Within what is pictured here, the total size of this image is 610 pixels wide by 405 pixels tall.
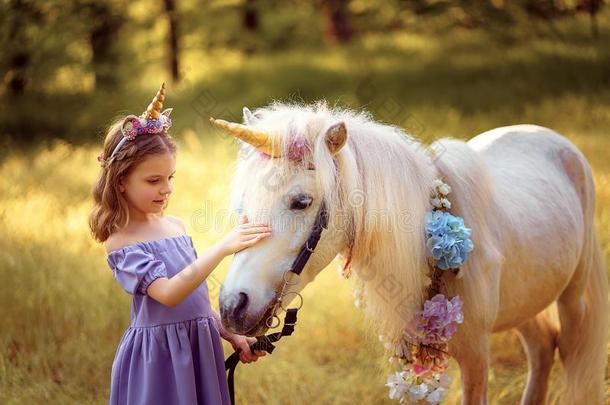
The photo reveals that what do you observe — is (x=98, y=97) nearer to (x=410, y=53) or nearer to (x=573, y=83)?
(x=410, y=53)

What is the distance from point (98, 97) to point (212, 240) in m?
6.99

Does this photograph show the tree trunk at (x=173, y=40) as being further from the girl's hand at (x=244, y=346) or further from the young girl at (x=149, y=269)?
the girl's hand at (x=244, y=346)

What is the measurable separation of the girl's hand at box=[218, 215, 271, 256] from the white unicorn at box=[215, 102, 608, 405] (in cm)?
4

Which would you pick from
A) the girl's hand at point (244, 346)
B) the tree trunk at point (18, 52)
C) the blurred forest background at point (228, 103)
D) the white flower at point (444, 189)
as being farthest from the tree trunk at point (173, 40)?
the girl's hand at point (244, 346)

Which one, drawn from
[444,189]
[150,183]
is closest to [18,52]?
[150,183]

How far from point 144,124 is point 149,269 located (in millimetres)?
487

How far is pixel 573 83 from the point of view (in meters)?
9.47

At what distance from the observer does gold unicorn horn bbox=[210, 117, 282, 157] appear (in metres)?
2.13

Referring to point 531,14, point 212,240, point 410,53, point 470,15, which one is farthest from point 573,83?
point 212,240

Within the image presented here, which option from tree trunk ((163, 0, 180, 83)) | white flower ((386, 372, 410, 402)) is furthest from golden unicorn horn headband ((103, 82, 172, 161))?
tree trunk ((163, 0, 180, 83))

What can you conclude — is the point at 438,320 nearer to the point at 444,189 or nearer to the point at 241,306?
the point at 444,189

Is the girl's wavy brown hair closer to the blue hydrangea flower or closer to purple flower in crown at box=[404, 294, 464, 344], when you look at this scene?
the blue hydrangea flower

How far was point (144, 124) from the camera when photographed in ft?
7.65

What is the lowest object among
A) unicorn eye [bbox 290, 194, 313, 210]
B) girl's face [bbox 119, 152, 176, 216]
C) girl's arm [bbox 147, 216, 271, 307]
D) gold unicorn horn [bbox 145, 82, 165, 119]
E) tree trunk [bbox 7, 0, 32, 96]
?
girl's arm [bbox 147, 216, 271, 307]
